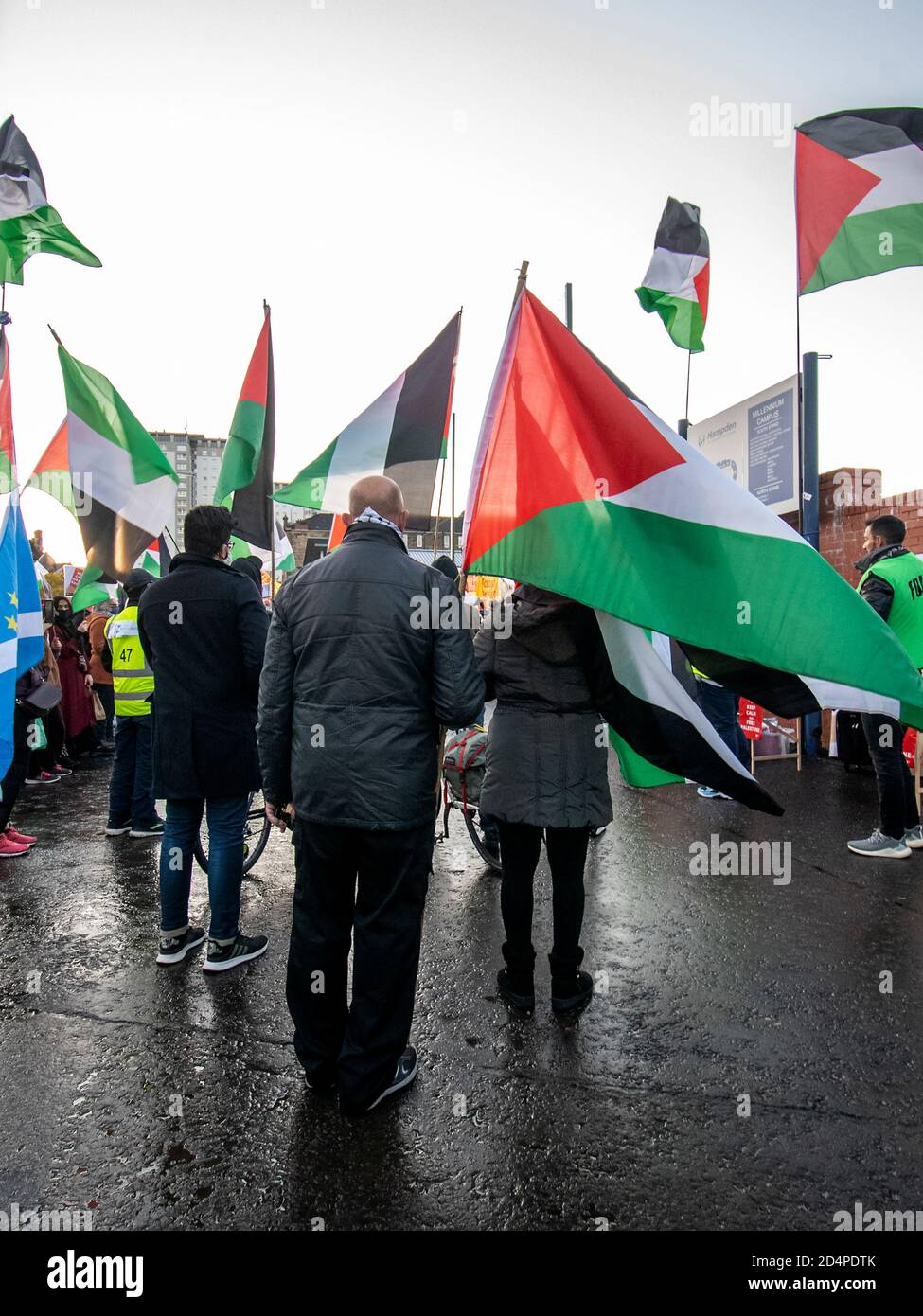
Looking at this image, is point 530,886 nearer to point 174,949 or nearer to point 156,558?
point 174,949

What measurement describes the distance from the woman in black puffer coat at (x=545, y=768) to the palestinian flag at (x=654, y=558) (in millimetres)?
189

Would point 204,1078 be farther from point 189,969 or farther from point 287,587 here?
point 287,587

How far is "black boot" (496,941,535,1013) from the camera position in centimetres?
341

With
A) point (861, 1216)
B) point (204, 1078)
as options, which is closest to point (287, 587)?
point (204, 1078)

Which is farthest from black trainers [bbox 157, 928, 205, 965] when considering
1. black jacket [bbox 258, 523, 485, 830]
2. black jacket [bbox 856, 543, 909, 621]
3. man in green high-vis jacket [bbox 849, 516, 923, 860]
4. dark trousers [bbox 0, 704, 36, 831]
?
black jacket [bbox 856, 543, 909, 621]

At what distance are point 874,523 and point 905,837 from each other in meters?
2.34

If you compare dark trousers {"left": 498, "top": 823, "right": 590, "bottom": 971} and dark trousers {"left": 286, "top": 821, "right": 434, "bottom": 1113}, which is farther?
dark trousers {"left": 498, "top": 823, "right": 590, "bottom": 971}

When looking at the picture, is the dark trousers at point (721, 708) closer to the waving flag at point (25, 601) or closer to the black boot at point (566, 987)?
the black boot at point (566, 987)

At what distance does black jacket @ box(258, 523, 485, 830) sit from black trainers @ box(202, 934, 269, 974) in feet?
→ 4.98

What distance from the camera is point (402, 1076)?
9.38 ft

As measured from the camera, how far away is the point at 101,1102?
277 cm

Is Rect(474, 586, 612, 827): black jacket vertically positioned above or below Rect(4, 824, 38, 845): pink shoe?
above

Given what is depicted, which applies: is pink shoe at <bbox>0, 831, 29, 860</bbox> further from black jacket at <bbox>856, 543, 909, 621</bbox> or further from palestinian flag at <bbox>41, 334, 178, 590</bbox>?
black jacket at <bbox>856, 543, 909, 621</bbox>

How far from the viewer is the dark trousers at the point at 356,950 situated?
2.67m
